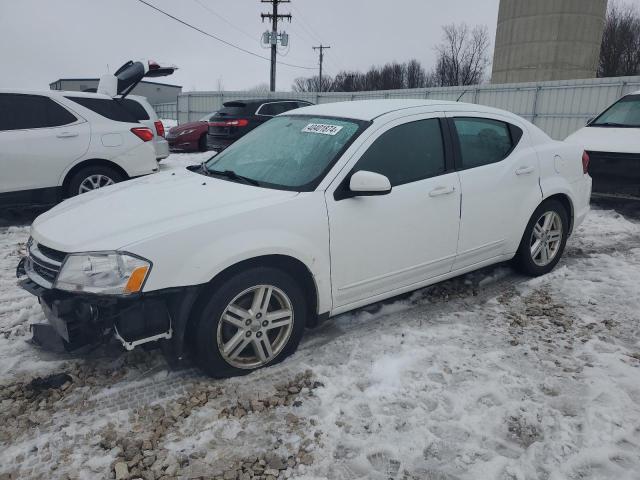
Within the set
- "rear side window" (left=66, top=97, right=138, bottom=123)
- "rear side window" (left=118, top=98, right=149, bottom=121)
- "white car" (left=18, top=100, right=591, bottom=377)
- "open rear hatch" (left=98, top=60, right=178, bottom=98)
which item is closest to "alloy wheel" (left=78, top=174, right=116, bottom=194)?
"rear side window" (left=66, top=97, right=138, bottom=123)

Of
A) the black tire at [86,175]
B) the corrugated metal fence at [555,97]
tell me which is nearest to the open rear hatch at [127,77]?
the black tire at [86,175]

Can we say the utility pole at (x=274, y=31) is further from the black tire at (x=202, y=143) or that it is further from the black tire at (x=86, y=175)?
the black tire at (x=86, y=175)

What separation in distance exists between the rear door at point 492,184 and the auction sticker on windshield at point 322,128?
101cm

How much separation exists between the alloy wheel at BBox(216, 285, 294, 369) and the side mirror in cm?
81

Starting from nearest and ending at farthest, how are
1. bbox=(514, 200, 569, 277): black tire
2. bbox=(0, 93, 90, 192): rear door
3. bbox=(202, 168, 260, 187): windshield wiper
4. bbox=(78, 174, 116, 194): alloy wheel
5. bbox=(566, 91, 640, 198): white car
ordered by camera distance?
bbox=(202, 168, 260, 187): windshield wiper, bbox=(514, 200, 569, 277): black tire, bbox=(0, 93, 90, 192): rear door, bbox=(78, 174, 116, 194): alloy wheel, bbox=(566, 91, 640, 198): white car

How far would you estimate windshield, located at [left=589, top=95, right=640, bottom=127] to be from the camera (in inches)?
310

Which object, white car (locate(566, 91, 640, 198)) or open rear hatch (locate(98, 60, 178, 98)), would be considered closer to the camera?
white car (locate(566, 91, 640, 198))

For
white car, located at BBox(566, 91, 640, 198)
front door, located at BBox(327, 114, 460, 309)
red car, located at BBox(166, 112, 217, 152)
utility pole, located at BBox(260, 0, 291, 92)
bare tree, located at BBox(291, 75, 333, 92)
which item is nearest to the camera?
front door, located at BBox(327, 114, 460, 309)

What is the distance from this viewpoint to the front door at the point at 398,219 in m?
3.20

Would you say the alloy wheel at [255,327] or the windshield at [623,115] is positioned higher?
the windshield at [623,115]

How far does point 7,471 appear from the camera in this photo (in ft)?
7.46

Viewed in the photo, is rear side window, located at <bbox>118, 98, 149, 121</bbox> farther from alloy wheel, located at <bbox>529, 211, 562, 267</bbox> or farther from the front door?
alloy wheel, located at <bbox>529, 211, 562, 267</bbox>

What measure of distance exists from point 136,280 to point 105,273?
0.18 metres

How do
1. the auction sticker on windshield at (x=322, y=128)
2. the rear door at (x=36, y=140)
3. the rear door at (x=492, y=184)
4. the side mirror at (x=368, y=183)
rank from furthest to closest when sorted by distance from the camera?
the rear door at (x=36, y=140) < the rear door at (x=492, y=184) < the auction sticker on windshield at (x=322, y=128) < the side mirror at (x=368, y=183)
